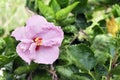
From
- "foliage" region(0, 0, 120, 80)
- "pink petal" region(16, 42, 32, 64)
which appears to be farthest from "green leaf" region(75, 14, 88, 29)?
"pink petal" region(16, 42, 32, 64)

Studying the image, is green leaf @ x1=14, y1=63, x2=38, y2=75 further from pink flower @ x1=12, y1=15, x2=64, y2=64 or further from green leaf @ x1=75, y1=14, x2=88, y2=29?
green leaf @ x1=75, y1=14, x2=88, y2=29

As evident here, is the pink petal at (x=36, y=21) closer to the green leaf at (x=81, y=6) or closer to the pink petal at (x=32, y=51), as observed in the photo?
the pink petal at (x=32, y=51)

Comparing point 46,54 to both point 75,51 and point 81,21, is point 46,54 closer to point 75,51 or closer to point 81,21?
point 75,51

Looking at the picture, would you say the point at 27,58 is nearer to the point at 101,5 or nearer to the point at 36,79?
the point at 36,79

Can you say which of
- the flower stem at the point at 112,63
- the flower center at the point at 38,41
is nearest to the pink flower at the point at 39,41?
the flower center at the point at 38,41

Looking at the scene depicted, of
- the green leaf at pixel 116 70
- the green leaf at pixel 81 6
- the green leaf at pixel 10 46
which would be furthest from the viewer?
the green leaf at pixel 81 6

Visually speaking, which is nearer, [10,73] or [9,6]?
[10,73]

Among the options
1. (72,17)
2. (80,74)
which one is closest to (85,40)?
(72,17)
